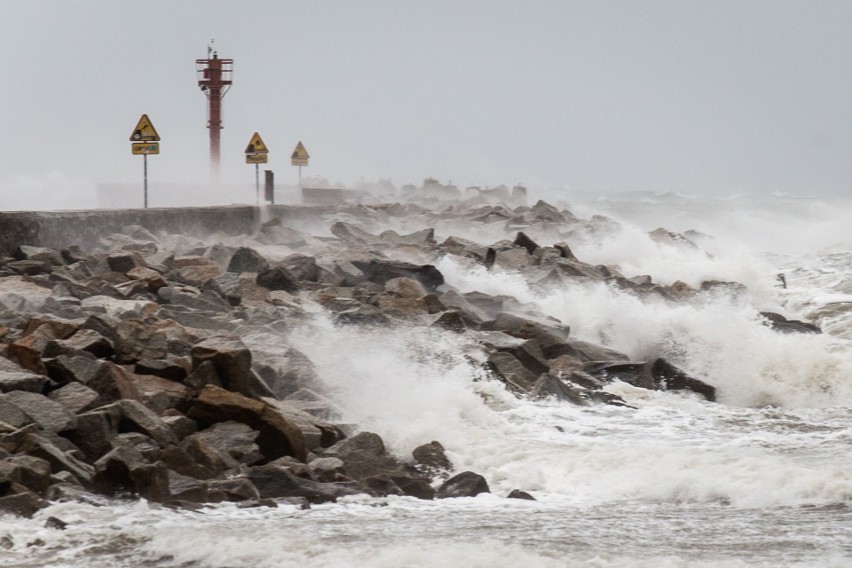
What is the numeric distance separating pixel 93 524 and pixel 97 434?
98cm

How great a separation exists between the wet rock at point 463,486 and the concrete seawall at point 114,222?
22.2 feet

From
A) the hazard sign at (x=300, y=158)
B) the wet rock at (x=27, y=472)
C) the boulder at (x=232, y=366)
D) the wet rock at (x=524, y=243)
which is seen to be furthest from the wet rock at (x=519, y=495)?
the hazard sign at (x=300, y=158)

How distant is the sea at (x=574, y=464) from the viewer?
5145 millimetres

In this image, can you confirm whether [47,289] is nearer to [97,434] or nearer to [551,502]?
[97,434]

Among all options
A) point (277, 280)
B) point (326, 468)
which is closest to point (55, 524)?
point (326, 468)

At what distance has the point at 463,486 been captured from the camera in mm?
6578

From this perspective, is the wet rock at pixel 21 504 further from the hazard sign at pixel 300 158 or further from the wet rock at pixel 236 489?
the hazard sign at pixel 300 158

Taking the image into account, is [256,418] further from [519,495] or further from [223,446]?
[519,495]

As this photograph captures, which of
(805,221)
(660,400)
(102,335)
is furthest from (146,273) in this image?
(805,221)

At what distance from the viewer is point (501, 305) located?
39.4ft

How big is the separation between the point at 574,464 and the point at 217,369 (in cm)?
208

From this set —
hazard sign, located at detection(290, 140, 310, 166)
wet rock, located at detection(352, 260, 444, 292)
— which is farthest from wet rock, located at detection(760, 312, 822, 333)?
hazard sign, located at detection(290, 140, 310, 166)

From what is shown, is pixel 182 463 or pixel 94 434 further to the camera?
pixel 94 434

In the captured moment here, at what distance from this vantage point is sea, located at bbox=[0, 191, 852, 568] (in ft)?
16.9
